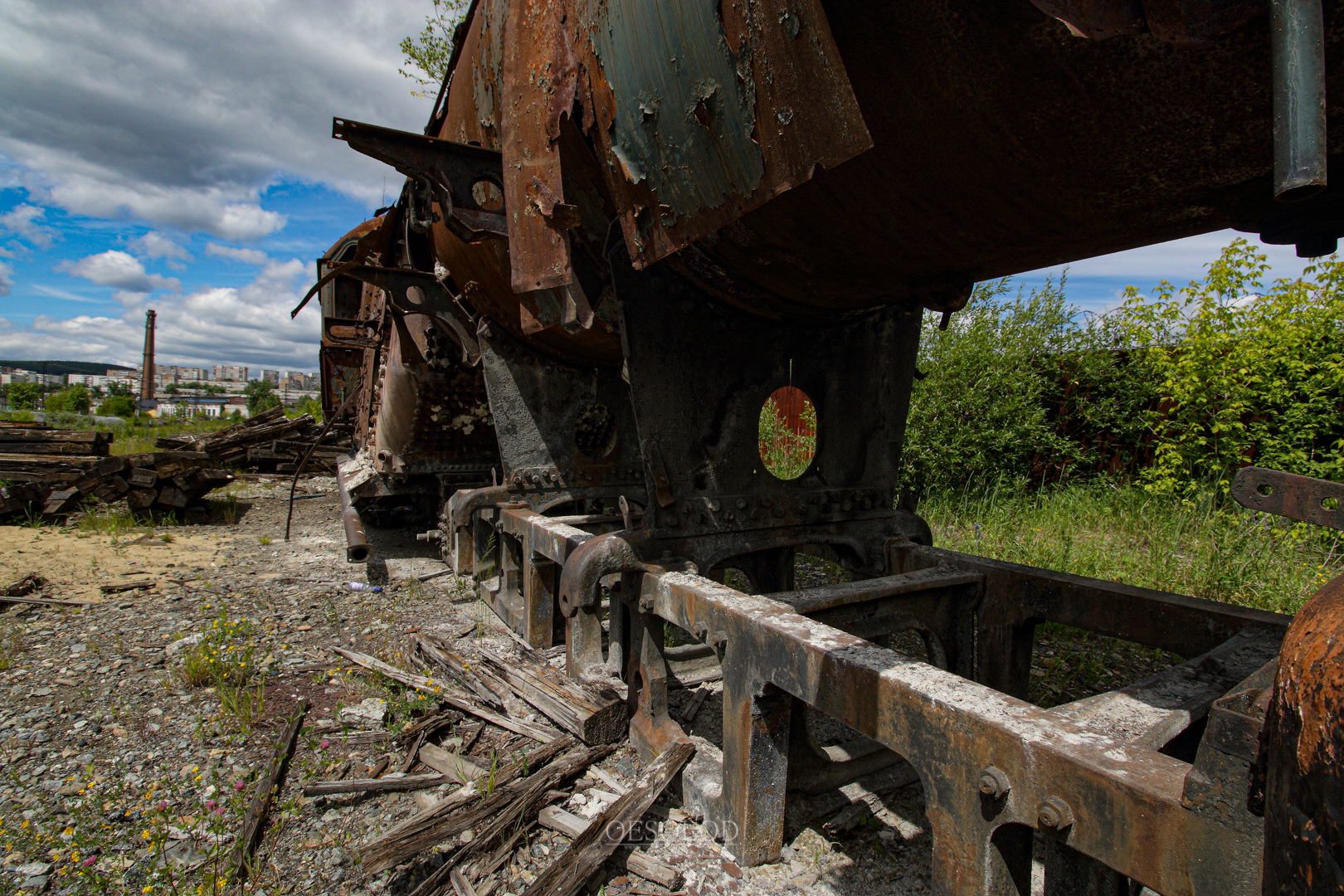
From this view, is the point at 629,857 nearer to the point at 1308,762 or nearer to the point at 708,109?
the point at 1308,762

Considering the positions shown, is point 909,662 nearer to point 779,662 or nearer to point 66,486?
point 779,662

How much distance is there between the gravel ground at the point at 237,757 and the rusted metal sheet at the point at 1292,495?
153 cm

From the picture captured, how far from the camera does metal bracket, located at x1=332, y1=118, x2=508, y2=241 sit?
3113 mm

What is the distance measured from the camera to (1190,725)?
58.5 inches

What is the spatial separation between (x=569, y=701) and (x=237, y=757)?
1392 mm

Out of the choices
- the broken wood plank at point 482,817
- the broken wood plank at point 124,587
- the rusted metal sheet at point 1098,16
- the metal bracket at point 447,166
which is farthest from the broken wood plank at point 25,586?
the rusted metal sheet at point 1098,16

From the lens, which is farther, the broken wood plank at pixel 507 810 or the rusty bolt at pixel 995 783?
the broken wood plank at pixel 507 810

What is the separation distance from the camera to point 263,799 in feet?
7.88

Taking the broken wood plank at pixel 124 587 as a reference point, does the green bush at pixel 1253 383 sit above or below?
above

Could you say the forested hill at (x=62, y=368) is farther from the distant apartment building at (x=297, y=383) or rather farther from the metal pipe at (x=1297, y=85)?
the metal pipe at (x=1297, y=85)

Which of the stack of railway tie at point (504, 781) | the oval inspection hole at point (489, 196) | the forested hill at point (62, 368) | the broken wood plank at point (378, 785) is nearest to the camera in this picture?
the stack of railway tie at point (504, 781)

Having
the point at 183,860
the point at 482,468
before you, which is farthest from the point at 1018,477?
the point at 183,860

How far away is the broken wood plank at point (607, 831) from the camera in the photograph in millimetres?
1948

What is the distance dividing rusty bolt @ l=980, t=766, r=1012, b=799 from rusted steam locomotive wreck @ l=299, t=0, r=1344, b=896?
3cm
